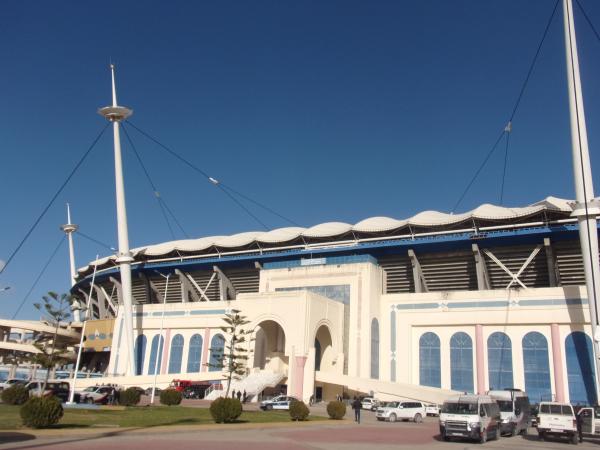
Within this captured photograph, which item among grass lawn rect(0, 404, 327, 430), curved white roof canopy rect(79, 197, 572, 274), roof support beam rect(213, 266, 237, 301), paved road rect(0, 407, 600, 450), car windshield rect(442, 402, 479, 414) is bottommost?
paved road rect(0, 407, 600, 450)

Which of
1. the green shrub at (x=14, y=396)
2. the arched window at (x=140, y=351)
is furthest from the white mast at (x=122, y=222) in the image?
the green shrub at (x=14, y=396)

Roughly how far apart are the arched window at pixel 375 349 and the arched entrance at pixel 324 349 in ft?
14.0

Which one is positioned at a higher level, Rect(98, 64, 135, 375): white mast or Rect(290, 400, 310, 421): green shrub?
Rect(98, 64, 135, 375): white mast

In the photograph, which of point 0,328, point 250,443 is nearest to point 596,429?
point 250,443

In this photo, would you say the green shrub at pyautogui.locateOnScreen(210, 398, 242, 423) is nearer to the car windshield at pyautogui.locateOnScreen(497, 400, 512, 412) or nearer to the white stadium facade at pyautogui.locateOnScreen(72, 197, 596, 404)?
the car windshield at pyautogui.locateOnScreen(497, 400, 512, 412)

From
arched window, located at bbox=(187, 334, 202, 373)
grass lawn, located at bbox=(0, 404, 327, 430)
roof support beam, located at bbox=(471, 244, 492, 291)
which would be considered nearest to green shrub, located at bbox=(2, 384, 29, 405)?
grass lawn, located at bbox=(0, 404, 327, 430)

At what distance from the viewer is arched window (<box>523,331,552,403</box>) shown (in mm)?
46625

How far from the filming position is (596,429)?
1051 inches

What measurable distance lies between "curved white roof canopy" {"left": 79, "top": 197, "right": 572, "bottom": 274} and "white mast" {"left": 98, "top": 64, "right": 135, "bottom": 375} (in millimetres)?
9992

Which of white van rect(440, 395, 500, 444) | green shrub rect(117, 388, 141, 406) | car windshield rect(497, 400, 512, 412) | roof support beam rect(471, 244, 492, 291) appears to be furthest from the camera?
roof support beam rect(471, 244, 492, 291)

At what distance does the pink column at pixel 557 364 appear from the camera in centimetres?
4569

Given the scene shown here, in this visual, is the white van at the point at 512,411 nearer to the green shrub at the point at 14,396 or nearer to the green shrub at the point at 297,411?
the green shrub at the point at 297,411

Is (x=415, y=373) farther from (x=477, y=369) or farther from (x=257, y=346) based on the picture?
(x=257, y=346)

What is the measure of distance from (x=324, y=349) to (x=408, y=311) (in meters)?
9.23
